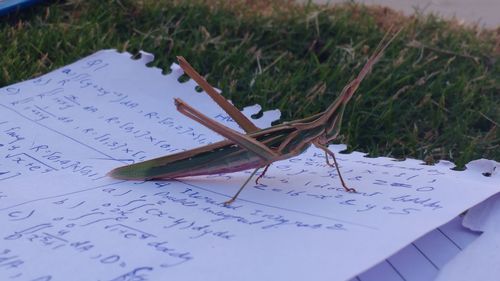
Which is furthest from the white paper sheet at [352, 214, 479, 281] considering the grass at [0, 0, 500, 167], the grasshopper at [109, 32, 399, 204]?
the grass at [0, 0, 500, 167]

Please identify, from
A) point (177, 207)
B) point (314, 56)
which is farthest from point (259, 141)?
point (314, 56)

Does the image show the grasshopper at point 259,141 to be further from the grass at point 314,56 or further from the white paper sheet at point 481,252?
the grass at point 314,56

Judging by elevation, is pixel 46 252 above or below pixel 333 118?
below

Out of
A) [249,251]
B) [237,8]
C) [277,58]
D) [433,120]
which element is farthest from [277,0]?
[249,251]

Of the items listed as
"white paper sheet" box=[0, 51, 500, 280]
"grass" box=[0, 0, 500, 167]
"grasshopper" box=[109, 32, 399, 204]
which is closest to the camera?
"white paper sheet" box=[0, 51, 500, 280]

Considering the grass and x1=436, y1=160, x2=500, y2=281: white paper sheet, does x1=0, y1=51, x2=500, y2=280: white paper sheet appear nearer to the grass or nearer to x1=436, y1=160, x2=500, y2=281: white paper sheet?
x1=436, y1=160, x2=500, y2=281: white paper sheet

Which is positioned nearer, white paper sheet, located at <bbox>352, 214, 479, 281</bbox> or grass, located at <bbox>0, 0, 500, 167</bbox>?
white paper sheet, located at <bbox>352, 214, 479, 281</bbox>

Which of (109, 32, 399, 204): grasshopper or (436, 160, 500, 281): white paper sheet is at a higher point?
(109, 32, 399, 204): grasshopper

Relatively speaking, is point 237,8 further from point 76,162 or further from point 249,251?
point 249,251
